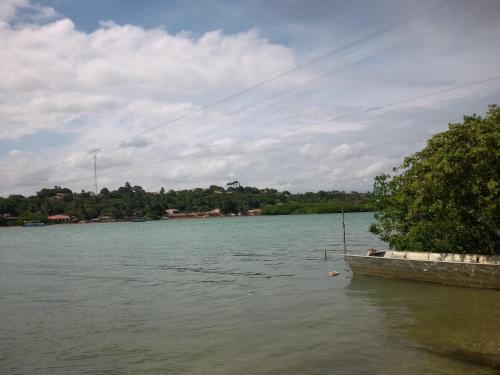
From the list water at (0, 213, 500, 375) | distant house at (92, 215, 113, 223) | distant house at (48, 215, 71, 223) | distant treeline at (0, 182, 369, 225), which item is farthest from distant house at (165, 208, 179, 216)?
water at (0, 213, 500, 375)

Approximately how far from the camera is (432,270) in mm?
21781

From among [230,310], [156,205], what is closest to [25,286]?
[230,310]

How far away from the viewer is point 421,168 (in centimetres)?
2047

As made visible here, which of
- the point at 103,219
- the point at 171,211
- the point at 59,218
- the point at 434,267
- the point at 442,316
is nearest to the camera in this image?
the point at 442,316

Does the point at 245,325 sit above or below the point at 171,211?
below

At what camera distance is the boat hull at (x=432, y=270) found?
1947 cm

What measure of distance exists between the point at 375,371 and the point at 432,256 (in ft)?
42.7

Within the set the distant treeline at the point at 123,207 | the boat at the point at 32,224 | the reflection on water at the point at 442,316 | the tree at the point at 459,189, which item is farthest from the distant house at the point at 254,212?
the reflection on water at the point at 442,316

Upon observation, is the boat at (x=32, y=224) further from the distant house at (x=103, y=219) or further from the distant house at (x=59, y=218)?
the distant house at (x=103, y=219)

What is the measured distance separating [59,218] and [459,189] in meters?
180

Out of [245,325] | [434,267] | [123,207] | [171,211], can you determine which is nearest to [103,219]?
[123,207]

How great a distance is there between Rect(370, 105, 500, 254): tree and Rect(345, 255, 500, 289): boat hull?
5.75ft

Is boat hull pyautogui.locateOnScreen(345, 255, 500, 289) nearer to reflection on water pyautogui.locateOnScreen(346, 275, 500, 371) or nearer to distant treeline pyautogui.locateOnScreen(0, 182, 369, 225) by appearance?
reflection on water pyautogui.locateOnScreen(346, 275, 500, 371)

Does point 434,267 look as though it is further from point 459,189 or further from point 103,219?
point 103,219
